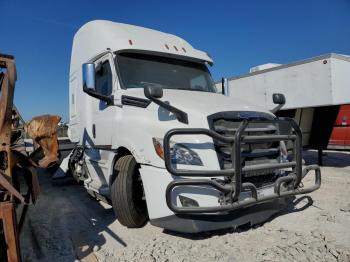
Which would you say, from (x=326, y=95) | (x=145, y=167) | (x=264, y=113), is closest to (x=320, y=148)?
(x=326, y=95)

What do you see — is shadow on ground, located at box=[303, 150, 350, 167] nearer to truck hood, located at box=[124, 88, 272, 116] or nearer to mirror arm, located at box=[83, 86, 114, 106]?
truck hood, located at box=[124, 88, 272, 116]

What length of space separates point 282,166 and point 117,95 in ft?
8.09

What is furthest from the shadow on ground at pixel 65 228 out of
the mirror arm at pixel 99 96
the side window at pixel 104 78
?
the side window at pixel 104 78

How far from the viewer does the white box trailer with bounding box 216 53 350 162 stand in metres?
7.15

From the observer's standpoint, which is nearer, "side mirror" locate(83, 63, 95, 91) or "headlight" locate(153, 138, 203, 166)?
"headlight" locate(153, 138, 203, 166)

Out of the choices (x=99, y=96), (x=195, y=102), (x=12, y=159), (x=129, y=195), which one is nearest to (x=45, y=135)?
(x=12, y=159)

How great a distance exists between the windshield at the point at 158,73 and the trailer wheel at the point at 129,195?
121cm

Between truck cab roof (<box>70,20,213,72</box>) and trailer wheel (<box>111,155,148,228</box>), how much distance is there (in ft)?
6.05

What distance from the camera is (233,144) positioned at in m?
3.55

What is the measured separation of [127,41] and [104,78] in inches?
27.7

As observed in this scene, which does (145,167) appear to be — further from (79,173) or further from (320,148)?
(320,148)

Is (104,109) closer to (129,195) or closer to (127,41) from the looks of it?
(127,41)

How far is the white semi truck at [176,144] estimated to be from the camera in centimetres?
357

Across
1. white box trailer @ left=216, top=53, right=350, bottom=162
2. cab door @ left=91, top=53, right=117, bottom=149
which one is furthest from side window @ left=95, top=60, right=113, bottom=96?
white box trailer @ left=216, top=53, right=350, bottom=162
